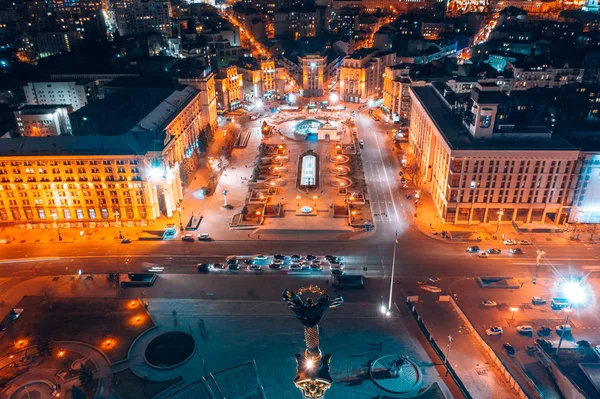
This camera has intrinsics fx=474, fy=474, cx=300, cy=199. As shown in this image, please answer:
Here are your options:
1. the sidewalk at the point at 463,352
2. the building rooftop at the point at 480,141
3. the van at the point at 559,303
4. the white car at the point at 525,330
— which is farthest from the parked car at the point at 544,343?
the building rooftop at the point at 480,141

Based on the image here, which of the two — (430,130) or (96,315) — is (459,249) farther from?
(96,315)

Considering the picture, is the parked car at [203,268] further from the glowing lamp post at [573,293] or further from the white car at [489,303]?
the glowing lamp post at [573,293]

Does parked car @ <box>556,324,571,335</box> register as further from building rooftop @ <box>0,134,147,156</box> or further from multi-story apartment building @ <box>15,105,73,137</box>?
multi-story apartment building @ <box>15,105,73,137</box>

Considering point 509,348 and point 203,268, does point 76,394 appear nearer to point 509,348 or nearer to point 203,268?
point 203,268

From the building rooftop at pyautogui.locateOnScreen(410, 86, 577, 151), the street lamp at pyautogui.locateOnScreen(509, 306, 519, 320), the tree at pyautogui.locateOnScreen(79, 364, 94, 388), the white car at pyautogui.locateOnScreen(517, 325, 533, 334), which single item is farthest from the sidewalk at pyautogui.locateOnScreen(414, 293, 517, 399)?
the tree at pyautogui.locateOnScreen(79, 364, 94, 388)

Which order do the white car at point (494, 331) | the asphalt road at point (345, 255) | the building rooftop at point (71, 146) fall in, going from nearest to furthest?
the white car at point (494, 331), the asphalt road at point (345, 255), the building rooftop at point (71, 146)

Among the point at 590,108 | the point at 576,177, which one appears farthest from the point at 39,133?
the point at 590,108
